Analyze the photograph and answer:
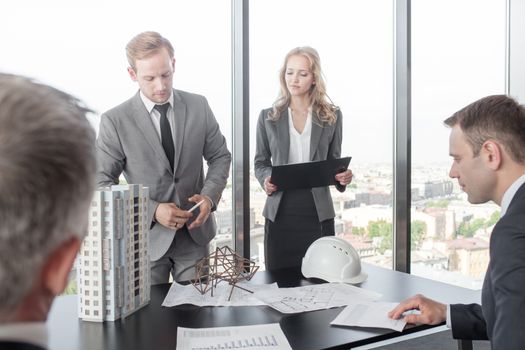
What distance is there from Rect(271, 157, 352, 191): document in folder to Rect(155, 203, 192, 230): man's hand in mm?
583

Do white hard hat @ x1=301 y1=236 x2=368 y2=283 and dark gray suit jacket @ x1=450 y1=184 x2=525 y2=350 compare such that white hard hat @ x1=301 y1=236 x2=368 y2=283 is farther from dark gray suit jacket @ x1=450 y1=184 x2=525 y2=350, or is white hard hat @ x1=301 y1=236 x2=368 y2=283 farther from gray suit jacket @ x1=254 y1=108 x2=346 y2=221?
gray suit jacket @ x1=254 y1=108 x2=346 y2=221

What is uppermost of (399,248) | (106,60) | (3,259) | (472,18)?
(472,18)

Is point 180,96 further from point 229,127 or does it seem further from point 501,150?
point 501,150

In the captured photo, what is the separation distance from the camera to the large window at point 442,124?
4871mm

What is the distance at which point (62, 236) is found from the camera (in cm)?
64

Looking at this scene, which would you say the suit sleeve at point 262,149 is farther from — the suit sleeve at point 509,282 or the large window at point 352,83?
the suit sleeve at point 509,282

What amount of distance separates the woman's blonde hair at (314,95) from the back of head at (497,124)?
5.47ft

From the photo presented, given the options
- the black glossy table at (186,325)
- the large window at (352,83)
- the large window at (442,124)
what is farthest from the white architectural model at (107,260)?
the large window at (442,124)

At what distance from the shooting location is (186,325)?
5.77 feet

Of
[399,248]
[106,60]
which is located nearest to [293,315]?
[106,60]

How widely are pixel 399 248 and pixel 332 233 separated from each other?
5.15 ft

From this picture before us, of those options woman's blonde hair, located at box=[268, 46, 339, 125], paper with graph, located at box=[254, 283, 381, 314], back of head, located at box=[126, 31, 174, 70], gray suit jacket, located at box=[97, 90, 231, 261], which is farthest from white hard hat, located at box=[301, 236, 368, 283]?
woman's blonde hair, located at box=[268, 46, 339, 125]

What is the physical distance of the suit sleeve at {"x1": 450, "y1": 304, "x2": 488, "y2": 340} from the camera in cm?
186

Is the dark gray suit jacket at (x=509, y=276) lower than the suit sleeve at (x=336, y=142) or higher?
lower
